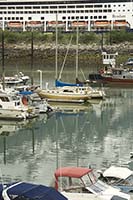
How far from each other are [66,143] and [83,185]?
9061mm

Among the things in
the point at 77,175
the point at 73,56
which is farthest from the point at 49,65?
the point at 77,175

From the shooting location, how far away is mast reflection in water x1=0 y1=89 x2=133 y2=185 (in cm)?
1878

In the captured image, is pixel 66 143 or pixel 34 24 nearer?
pixel 66 143

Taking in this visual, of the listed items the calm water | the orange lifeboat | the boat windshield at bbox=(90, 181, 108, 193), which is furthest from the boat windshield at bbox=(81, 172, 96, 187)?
the orange lifeboat

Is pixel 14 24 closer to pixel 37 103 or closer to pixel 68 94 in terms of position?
pixel 68 94

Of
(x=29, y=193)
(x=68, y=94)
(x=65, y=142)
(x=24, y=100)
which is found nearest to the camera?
(x=29, y=193)

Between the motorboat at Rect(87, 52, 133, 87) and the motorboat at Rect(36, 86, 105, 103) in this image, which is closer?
the motorboat at Rect(36, 86, 105, 103)

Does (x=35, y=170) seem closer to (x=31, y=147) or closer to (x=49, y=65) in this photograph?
(x=31, y=147)

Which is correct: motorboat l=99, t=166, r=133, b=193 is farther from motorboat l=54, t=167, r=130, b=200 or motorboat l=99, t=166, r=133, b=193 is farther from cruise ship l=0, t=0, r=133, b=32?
cruise ship l=0, t=0, r=133, b=32

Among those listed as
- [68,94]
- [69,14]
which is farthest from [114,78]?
[69,14]

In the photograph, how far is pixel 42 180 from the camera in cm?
1683

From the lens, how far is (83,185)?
13.9 metres

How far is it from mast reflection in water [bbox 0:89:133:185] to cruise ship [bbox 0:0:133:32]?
6306cm

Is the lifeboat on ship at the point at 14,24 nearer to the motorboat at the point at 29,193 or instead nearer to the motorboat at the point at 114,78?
the motorboat at the point at 114,78
